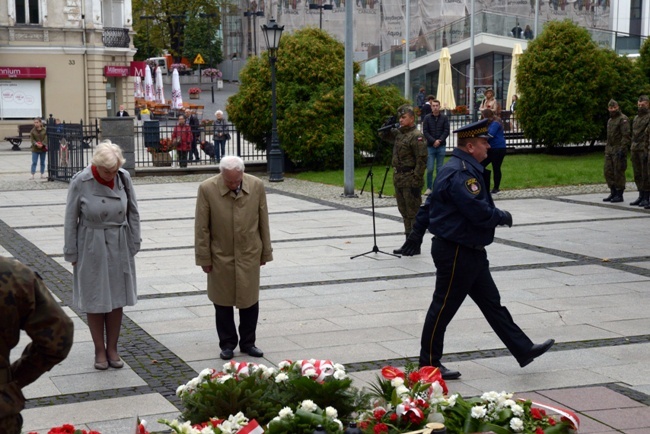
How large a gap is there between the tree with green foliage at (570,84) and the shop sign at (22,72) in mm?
25941

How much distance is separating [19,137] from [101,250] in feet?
112

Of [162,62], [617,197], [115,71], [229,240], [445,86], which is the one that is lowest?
[617,197]

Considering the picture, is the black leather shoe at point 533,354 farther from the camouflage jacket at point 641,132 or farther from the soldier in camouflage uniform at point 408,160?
the camouflage jacket at point 641,132

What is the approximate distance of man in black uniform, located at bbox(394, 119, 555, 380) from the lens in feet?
23.2

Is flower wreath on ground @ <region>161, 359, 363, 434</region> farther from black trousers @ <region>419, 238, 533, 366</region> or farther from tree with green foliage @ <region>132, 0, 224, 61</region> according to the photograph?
tree with green foliage @ <region>132, 0, 224, 61</region>

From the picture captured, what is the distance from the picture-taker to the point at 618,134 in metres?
17.5

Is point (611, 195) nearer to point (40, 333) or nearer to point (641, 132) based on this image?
point (641, 132)

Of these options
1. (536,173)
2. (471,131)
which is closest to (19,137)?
(536,173)

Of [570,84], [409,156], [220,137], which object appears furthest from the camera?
[220,137]

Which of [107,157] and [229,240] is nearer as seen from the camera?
[107,157]

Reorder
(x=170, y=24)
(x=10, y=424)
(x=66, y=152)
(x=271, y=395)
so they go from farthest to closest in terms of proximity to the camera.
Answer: (x=170, y=24), (x=66, y=152), (x=271, y=395), (x=10, y=424)

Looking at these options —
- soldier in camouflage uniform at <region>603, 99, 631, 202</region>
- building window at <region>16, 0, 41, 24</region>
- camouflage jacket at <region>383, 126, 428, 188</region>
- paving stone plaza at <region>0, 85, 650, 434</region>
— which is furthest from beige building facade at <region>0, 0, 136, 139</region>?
camouflage jacket at <region>383, 126, 428, 188</region>

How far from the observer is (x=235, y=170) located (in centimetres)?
776

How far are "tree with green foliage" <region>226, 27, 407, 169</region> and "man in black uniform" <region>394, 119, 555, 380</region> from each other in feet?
55.9
